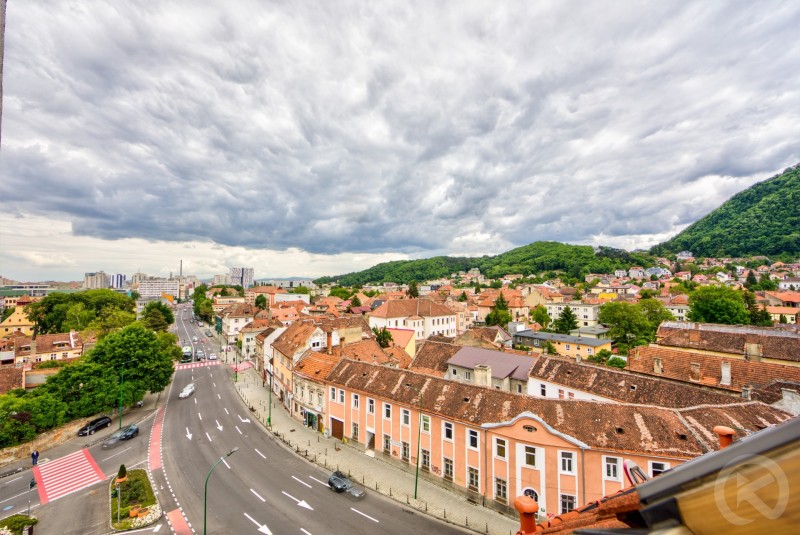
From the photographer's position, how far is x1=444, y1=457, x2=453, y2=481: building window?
2633cm

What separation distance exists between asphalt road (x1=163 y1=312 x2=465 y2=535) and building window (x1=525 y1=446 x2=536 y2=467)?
6.15 m

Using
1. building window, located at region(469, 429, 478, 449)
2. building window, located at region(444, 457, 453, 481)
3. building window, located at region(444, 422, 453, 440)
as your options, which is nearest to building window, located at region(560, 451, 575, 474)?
building window, located at region(469, 429, 478, 449)

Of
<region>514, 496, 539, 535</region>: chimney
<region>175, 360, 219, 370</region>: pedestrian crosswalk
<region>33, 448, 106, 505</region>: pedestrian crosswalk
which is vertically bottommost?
<region>33, 448, 106, 505</region>: pedestrian crosswalk

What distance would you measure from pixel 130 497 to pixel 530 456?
93.0 feet

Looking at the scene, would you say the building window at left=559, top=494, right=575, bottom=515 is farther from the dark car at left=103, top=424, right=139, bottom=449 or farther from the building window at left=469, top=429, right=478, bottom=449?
the dark car at left=103, top=424, right=139, bottom=449

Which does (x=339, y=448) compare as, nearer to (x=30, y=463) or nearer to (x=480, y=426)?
(x=480, y=426)

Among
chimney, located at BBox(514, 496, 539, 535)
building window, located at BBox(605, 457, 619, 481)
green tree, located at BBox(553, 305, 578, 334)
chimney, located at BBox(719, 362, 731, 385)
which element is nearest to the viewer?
chimney, located at BBox(514, 496, 539, 535)

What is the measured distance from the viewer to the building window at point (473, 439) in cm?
2493

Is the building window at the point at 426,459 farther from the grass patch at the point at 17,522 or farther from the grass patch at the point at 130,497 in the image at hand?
the grass patch at the point at 17,522

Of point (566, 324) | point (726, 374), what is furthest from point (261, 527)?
point (566, 324)

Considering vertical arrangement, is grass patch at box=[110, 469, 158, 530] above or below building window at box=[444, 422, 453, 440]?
below

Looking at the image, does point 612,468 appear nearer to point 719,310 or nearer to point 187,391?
point 187,391

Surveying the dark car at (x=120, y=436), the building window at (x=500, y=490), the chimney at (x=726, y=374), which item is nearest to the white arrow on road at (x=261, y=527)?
the building window at (x=500, y=490)

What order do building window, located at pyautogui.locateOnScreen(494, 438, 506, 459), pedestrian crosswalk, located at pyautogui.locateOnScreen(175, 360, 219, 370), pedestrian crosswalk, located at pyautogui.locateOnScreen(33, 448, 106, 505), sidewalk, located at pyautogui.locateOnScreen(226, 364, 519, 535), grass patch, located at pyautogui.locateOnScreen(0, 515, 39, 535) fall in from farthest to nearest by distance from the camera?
1. pedestrian crosswalk, located at pyautogui.locateOnScreen(175, 360, 219, 370)
2. pedestrian crosswalk, located at pyautogui.locateOnScreen(33, 448, 106, 505)
3. building window, located at pyautogui.locateOnScreen(494, 438, 506, 459)
4. sidewalk, located at pyautogui.locateOnScreen(226, 364, 519, 535)
5. grass patch, located at pyautogui.locateOnScreen(0, 515, 39, 535)
